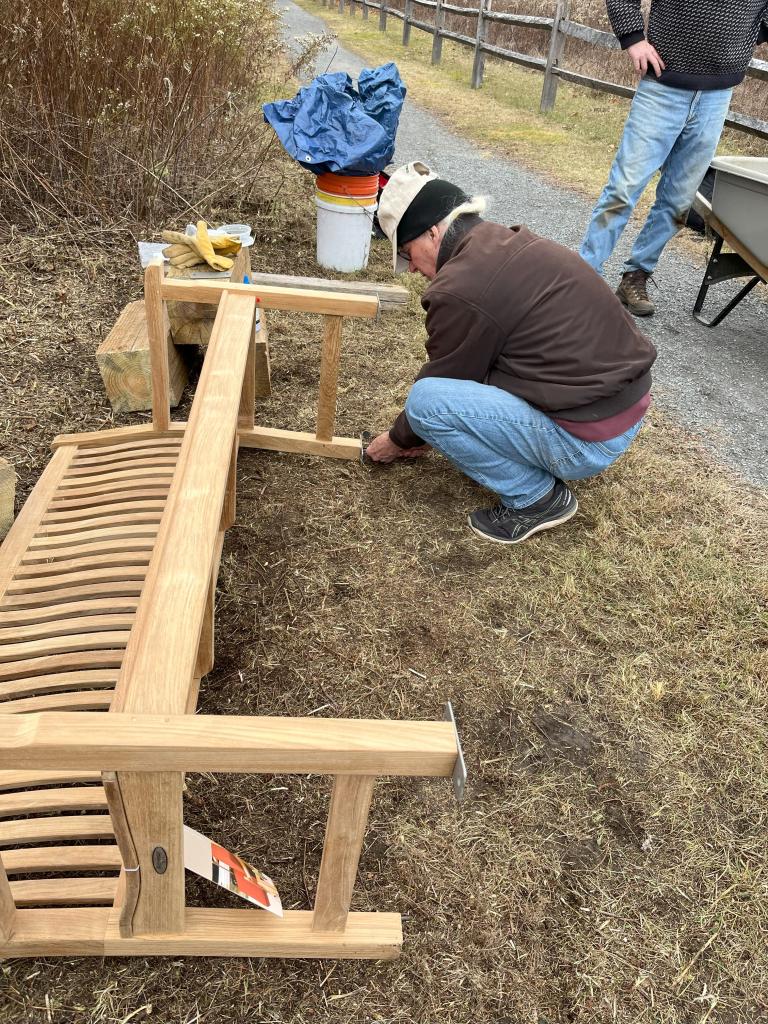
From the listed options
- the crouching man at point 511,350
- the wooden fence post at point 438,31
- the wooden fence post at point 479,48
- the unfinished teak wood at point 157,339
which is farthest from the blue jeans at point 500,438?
the wooden fence post at point 438,31

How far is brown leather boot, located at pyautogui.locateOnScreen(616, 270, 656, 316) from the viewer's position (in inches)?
179

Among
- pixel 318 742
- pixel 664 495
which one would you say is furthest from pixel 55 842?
pixel 664 495

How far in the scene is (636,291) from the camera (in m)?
4.58

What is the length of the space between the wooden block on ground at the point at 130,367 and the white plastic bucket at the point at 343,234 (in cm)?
162

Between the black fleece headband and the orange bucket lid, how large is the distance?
2.25m

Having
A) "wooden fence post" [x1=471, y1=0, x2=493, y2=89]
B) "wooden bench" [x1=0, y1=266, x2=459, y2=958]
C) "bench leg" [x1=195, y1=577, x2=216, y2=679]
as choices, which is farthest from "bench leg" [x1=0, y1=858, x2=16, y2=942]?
"wooden fence post" [x1=471, y1=0, x2=493, y2=89]

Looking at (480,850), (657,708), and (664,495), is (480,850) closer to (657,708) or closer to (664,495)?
(657,708)

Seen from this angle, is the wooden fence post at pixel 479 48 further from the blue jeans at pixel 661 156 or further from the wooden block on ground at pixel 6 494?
the wooden block on ground at pixel 6 494

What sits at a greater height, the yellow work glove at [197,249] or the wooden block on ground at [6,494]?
the yellow work glove at [197,249]

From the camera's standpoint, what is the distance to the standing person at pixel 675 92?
3.76m

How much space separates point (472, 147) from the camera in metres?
8.13

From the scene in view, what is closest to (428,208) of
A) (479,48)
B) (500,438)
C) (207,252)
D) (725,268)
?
(500,438)

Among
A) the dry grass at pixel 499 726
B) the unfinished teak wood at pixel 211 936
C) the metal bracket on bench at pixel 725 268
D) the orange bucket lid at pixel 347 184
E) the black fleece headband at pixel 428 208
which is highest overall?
the black fleece headband at pixel 428 208

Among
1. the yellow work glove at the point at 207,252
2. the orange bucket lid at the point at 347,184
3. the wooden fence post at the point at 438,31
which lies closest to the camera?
the yellow work glove at the point at 207,252
